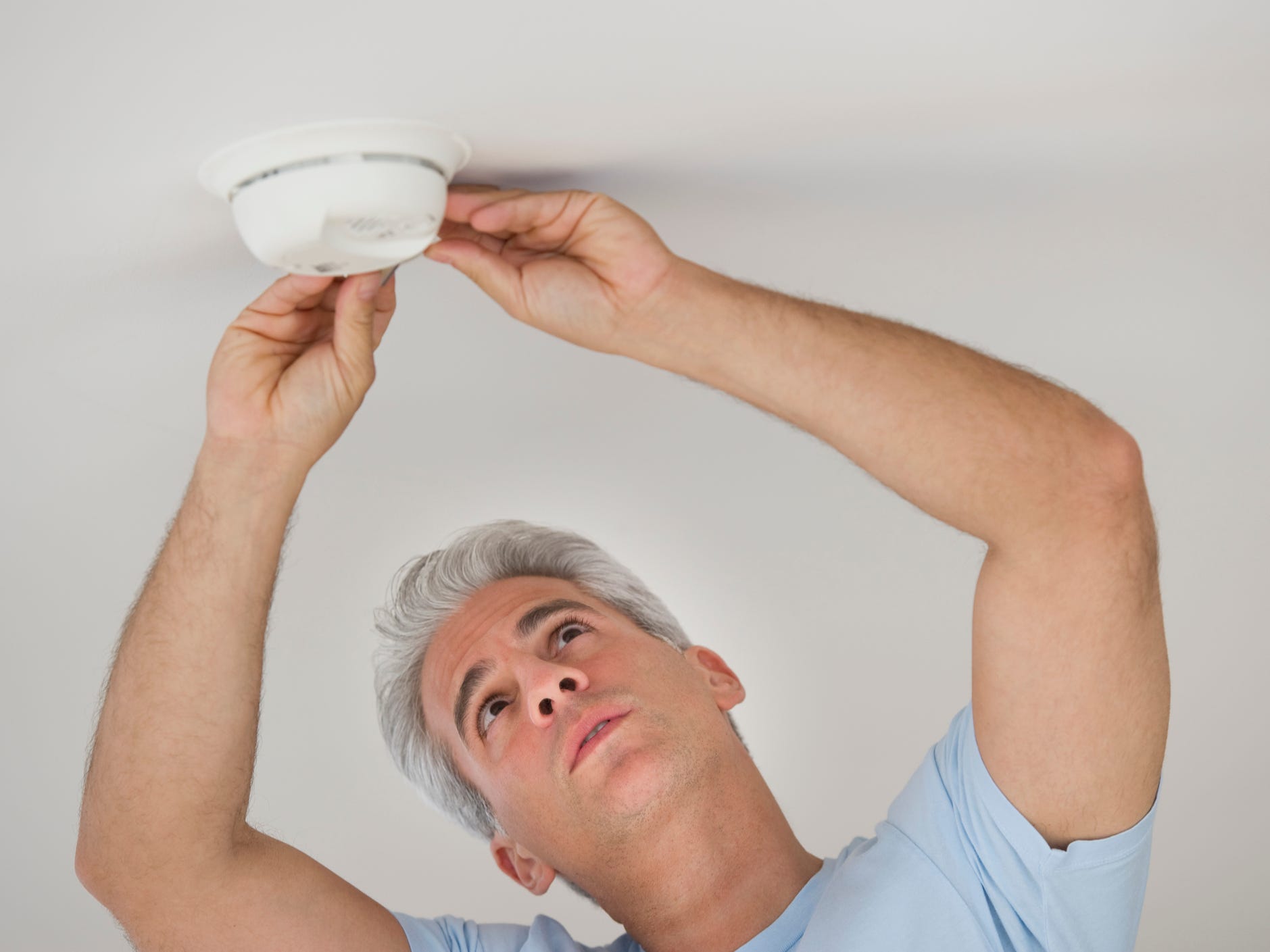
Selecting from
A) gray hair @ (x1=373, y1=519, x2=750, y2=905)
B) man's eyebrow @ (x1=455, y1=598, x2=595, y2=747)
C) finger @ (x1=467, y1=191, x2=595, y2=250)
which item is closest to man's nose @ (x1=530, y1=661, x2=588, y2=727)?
man's eyebrow @ (x1=455, y1=598, x2=595, y2=747)

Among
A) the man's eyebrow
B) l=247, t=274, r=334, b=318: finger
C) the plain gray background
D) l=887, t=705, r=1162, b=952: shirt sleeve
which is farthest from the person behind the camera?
the man's eyebrow

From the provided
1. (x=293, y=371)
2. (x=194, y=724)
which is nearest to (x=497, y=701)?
(x=194, y=724)

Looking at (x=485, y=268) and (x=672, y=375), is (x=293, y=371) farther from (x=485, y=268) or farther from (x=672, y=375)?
(x=672, y=375)

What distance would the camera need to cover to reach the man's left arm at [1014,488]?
1.03 metres

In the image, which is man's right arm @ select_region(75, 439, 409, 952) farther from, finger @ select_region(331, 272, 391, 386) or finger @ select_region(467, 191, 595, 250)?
finger @ select_region(467, 191, 595, 250)

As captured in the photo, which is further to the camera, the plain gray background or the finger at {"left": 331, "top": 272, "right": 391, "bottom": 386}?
the finger at {"left": 331, "top": 272, "right": 391, "bottom": 386}

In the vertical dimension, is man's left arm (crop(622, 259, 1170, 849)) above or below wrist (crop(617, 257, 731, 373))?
below

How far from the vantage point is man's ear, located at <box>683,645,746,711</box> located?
5.06ft

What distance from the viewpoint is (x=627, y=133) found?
0.88 m

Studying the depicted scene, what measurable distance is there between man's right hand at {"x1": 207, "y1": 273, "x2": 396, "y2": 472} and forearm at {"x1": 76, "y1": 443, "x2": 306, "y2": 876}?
42 mm

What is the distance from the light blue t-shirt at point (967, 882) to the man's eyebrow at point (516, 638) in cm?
47

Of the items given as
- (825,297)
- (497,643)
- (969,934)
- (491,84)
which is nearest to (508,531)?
(497,643)

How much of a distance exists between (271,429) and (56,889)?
94cm

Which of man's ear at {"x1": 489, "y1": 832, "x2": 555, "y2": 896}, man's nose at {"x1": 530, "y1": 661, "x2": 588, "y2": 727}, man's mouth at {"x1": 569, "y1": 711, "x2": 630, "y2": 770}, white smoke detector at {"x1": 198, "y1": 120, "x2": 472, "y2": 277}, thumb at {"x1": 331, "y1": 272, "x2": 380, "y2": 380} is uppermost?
thumb at {"x1": 331, "y1": 272, "x2": 380, "y2": 380}
